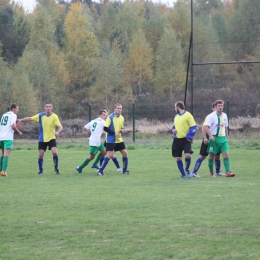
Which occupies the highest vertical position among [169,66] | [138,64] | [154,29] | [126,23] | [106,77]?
[126,23]

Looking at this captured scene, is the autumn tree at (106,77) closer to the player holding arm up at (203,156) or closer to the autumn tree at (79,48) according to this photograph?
the autumn tree at (79,48)

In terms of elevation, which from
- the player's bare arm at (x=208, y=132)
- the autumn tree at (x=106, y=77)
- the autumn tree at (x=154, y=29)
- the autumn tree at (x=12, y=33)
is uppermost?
the autumn tree at (x=154, y=29)

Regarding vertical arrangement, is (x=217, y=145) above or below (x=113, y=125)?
below

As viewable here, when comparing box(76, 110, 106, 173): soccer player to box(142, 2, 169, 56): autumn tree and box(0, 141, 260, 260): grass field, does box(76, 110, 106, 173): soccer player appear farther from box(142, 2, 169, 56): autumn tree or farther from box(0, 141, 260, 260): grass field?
box(142, 2, 169, 56): autumn tree

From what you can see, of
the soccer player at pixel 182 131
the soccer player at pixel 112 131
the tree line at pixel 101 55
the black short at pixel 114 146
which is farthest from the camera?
the tree line at pixel 101 55

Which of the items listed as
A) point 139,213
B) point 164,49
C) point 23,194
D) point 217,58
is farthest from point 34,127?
point 139,213

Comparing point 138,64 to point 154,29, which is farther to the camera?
point 154,29

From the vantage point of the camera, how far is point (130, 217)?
809 cm

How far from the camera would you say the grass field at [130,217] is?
20.3 ft

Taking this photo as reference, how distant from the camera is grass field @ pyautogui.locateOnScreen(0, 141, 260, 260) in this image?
6.18 meters

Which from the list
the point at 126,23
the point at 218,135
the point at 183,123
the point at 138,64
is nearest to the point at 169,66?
the point at 138,64

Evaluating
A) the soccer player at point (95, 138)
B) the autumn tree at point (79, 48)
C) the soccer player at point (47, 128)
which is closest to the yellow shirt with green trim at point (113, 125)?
the soccer player at point (95, 138)

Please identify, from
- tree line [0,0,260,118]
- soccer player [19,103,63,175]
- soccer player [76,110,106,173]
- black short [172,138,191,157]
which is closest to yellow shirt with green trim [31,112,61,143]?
soccer player [19,103,63,175]

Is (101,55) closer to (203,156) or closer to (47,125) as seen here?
(47,125)
